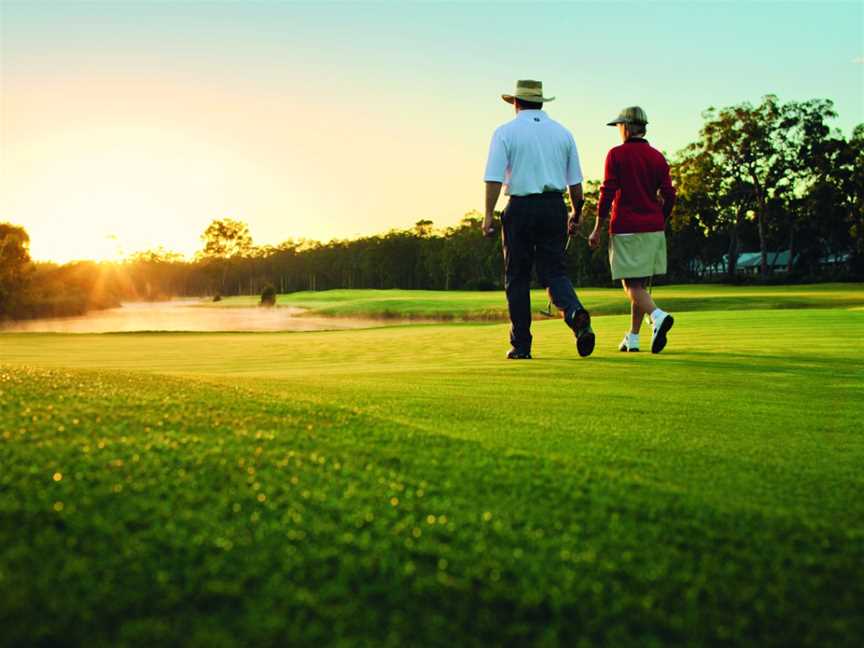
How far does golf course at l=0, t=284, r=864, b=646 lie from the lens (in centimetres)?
170

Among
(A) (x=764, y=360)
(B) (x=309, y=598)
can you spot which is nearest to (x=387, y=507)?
(B) (x=309, y=598)

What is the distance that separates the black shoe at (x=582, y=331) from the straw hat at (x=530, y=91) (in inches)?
92.9

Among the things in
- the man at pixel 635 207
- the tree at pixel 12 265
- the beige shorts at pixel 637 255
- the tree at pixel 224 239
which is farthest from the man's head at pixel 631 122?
the tree at pixel 224 239

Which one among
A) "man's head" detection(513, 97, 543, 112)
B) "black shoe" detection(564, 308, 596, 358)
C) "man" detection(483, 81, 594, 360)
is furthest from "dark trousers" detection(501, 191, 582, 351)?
"man's head" detection(513, 97, 543, 112)

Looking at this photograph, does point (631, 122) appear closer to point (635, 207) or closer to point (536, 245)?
point (635, 207)

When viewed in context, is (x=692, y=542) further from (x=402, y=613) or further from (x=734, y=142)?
(x=734, y=142)

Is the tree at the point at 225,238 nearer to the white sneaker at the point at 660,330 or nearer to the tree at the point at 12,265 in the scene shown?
the tree at the point at 12,265

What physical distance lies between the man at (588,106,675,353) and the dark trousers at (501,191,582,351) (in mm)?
627

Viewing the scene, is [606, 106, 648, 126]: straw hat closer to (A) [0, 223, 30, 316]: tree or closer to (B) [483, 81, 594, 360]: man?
(B) [483, 81, 594, 360]: man

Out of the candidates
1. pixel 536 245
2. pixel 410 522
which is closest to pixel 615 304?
pixel 536 245

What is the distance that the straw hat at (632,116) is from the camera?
8.32m

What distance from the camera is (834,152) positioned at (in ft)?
222

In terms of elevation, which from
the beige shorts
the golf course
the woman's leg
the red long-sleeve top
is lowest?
the golf course

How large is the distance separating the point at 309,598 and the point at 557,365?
202 inches
